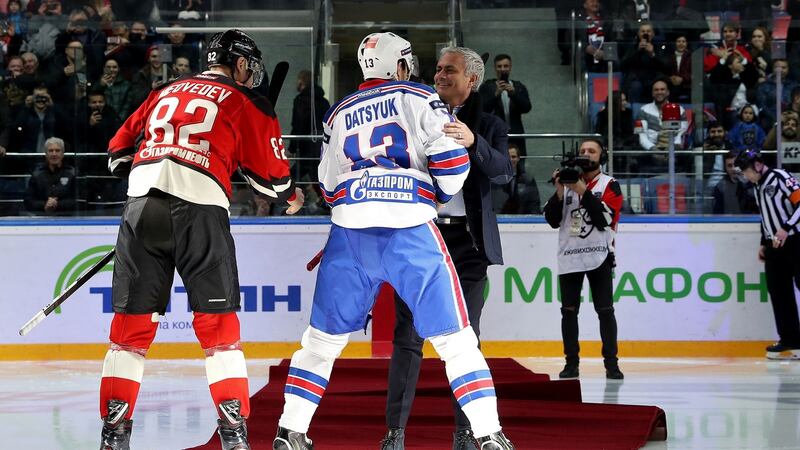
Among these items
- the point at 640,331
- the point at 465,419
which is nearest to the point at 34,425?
the point at 465,419

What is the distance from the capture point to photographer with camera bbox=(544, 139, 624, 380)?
7.21 meters

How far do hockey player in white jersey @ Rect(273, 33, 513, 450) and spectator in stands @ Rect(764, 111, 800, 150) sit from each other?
5.89m

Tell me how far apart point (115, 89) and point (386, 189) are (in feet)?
18.5

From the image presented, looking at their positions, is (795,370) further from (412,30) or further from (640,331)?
(412,30)

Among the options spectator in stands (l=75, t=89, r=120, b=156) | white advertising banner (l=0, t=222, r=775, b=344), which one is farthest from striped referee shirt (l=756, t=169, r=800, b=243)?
spectator in stands (l=75, t=89, r=120, b=156)

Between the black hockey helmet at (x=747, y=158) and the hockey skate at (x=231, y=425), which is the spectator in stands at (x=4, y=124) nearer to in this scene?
the black hockey helmet at (x=747, y=158)

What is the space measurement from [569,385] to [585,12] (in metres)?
5.86

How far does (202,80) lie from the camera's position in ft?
13.6

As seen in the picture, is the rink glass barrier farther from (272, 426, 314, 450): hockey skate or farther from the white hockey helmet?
(272, 426, 314, 450): hockey skate

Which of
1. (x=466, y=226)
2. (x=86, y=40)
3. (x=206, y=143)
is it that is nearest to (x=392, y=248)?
(x=466, y=226)

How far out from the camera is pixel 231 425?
4.00 metres

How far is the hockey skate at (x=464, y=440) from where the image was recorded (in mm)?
4215

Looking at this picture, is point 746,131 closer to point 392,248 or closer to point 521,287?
point 521,287

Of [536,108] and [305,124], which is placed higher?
[536,108]
